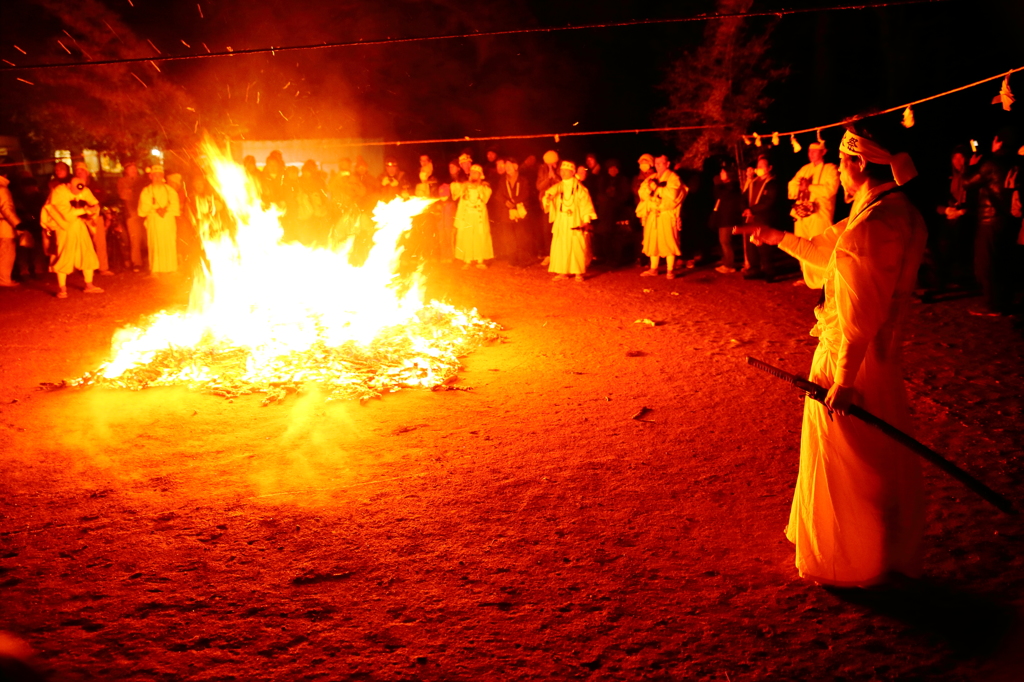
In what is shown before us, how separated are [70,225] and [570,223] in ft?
27.1

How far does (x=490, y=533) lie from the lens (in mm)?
4645

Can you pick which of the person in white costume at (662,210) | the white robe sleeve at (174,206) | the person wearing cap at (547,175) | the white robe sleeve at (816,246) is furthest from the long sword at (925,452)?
the white robe sleeve at (174,206)

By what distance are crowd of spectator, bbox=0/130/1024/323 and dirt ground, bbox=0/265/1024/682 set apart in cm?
406

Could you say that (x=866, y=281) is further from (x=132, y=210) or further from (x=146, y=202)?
(x=132, y=210)

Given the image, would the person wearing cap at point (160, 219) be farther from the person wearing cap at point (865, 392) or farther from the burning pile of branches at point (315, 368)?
the person wearing cap at point (865, 392)

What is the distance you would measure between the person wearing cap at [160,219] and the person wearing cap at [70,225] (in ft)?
4.68

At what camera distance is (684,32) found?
19344 millimetres

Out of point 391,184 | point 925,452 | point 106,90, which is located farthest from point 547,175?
point 925,452

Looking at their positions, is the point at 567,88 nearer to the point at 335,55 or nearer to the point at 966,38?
the point at 335,55

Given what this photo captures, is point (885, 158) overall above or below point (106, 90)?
below

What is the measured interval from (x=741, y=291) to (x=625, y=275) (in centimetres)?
238

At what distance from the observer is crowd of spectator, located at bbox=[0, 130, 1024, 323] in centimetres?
1175

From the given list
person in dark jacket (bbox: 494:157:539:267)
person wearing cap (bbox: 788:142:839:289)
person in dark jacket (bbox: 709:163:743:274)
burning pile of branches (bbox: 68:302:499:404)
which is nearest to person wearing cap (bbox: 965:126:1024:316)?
person wearing cap (bbox: 788:142:839:289)

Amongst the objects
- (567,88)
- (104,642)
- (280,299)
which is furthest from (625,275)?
(104,642)
